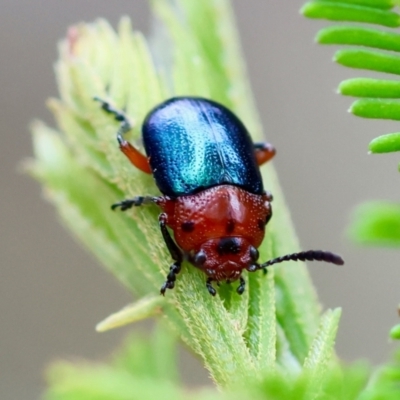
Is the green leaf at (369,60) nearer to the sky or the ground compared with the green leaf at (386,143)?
nearer to the sky

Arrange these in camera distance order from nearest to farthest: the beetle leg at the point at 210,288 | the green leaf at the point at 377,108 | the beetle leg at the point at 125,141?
1. the green leaf at the point at 377,108
2. the beetle leg at the point at 210,288
3. the beetle leg at the point at 125,141

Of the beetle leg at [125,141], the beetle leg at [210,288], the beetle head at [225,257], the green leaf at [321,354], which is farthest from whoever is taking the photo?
the beetle head at [225,257]

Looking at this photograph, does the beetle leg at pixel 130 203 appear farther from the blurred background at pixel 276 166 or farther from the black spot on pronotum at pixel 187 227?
the blurred background at pixel 276 166

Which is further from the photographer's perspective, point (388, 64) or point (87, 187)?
point (87, 187)

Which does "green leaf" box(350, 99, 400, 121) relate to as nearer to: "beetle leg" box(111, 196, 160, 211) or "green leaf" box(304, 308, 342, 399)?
"green leaf" box(304, 308, 342, 399)

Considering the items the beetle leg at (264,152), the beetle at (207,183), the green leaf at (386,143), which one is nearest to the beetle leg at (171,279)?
the beetle at (207,183)

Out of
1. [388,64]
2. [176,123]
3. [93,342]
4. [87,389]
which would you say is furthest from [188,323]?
[93,342]

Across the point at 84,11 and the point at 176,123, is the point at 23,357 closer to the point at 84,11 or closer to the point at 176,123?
the point at 84,11
